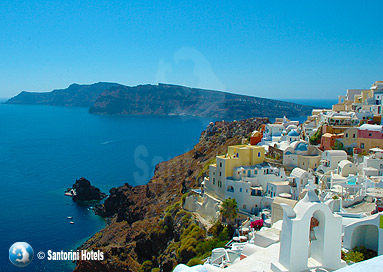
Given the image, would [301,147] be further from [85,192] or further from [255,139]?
[85,192]

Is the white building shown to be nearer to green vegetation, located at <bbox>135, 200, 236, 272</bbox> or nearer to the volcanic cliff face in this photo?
green vegetation, located at <bbox>135, 200, 236, 272</bbox>

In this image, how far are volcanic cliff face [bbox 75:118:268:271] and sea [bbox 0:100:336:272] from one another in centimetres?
362

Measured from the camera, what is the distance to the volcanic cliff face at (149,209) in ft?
110

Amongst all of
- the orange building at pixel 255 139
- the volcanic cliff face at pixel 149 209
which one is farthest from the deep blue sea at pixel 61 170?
the orange building at pixel 255 139

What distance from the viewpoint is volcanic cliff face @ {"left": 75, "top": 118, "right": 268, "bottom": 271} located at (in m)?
33.4

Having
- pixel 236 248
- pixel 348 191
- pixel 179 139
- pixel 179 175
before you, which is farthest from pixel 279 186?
pixel 179 139

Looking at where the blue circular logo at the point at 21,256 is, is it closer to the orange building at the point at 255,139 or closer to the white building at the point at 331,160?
the orange building at the point at 255,139

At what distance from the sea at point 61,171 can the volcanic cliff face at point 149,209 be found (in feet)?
11.9

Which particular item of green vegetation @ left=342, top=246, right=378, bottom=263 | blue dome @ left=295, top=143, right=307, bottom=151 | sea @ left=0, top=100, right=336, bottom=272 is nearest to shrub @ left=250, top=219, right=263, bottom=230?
green vegetation @ left=342, top=246, right=378, bottom=263

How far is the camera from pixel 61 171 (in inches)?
2985

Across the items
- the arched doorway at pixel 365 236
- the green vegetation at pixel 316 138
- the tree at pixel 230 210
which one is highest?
the green vegetation at pixel 316 138

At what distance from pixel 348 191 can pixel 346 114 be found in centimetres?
1582

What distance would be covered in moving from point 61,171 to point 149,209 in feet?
120

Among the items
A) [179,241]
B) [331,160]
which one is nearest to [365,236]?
[331,160]
